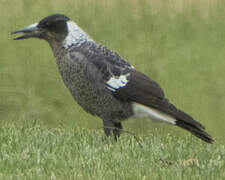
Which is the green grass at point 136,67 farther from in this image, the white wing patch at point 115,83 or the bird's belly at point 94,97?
the white wing patch at point 115,83

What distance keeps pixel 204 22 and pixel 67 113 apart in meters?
2.84

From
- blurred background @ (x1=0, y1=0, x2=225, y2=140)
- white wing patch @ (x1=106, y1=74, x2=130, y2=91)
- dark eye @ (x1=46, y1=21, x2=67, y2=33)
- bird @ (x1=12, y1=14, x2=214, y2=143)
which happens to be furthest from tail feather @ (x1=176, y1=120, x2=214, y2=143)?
dark eye @ (x1=46, y1=21, x2=67, y2=33)

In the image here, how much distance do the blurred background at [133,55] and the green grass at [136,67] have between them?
0.6 inches

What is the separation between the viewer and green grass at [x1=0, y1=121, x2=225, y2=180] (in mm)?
4574

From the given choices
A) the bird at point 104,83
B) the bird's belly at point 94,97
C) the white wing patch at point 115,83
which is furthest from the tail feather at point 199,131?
the white wing patch at point 115,83

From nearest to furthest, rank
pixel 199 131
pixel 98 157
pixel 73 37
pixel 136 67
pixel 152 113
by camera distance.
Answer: pixel 98 157
pixel 199 131
pixel 152 113
pixel 73 37
pixel 136 67

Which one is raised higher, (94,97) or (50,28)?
→ (50,28)

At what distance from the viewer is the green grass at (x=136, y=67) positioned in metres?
5.12

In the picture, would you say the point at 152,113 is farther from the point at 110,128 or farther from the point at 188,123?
the point at 110,128

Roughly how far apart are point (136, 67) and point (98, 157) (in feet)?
9.70

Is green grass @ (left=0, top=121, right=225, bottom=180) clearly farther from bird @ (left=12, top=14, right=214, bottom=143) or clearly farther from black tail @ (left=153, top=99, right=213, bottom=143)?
bird @ (left=12, top=14, right=214, bottom=143)

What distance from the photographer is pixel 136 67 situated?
773cm

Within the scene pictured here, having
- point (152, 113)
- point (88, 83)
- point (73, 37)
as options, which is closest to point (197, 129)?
Result: point (152, 113)

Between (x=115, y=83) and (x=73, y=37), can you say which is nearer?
(x=115, y=83)
